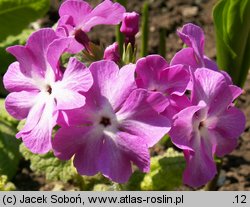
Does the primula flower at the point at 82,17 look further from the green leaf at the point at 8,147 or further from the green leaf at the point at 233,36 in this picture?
the green leaf at the point at 8,147

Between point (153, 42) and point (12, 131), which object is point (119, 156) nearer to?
point (12, 131)

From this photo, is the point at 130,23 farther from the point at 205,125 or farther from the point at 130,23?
the point at 205,125

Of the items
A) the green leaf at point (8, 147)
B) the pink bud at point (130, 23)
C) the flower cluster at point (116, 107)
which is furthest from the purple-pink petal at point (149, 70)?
the green leaf at point (8, 147)

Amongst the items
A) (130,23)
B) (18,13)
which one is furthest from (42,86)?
(18,13)

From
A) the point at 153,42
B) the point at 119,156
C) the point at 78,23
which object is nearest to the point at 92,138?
the point at 119,156

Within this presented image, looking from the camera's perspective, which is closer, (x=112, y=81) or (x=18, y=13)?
(x=112, y=81)

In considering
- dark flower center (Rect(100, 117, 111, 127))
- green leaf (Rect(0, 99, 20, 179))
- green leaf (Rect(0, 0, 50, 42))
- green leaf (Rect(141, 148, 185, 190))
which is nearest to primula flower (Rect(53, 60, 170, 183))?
dark flower center (Rect(100, 117, 111, 127))
